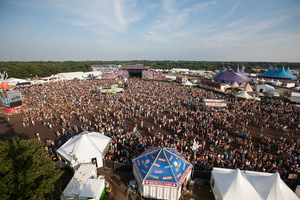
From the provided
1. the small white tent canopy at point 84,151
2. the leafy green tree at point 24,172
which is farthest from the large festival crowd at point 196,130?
the leafy green tree at point 24,172

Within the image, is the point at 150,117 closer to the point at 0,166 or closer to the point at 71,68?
the point at 0,166

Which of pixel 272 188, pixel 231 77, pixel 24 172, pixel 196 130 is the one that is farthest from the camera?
pixel 231 77

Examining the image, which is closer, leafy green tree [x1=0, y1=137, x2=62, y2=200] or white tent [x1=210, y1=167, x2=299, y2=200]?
leafy green tree [x1=0, y1=137, x2=62, y2=200]

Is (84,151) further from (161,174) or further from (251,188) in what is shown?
(251,188)

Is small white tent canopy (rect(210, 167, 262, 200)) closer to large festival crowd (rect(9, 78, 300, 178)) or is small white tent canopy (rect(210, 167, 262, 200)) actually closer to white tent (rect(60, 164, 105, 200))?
large festival crowd (rect(9, 78, 300, 178))

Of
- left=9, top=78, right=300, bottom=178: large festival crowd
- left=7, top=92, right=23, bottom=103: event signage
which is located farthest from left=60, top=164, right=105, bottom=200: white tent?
left=7, top=92, right=23, bottom=103: event signage

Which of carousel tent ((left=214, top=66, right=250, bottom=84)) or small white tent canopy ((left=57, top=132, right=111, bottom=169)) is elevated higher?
carousel tent ((left=214, top=66, right=250, bottom=84))

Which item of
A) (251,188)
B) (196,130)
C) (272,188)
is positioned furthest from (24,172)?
(196,130)
